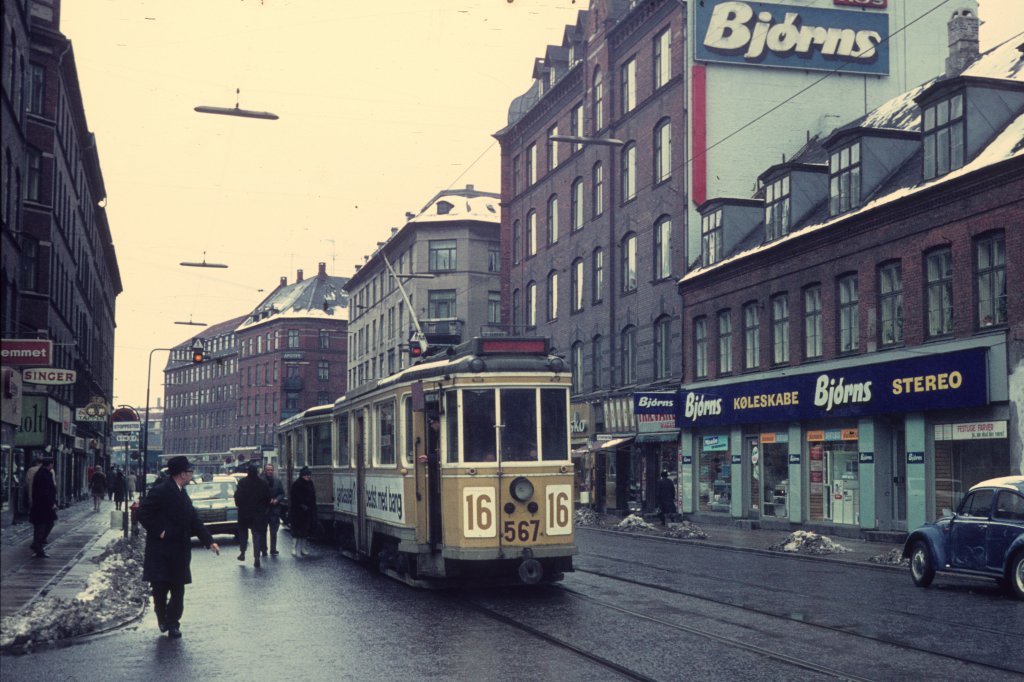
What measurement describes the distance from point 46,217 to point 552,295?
70.8 ft

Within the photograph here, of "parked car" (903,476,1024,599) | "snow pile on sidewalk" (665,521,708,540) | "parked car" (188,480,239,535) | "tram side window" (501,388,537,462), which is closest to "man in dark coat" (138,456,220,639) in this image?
"tram side window" (501,388,537,462)

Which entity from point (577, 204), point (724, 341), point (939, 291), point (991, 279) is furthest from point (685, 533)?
point (577, 204)

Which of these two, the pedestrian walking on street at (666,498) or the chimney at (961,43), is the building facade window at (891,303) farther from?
the pedestrian walking on street at (666,498)

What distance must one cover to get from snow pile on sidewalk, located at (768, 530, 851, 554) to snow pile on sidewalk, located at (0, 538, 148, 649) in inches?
A: 506

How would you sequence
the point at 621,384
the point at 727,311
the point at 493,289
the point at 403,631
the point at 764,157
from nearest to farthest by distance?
1. the point at 403,631
2. the point at 727,311
3. the point at 764,157
4. the point at 621,384
5. the point at 493,289

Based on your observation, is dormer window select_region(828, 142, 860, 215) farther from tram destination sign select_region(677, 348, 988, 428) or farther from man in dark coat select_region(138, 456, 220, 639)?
man in dark coat select_region(138, 456, 220, 639)

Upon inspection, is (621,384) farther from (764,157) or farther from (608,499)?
(764,157)

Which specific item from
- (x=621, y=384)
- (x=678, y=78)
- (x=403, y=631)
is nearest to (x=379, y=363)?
(x=621, y=384)

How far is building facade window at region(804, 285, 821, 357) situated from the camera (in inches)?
1238

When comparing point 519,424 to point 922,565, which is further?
point 922,565

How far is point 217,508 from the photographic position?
2759 centimetres

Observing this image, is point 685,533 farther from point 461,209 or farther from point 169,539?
point 461,209

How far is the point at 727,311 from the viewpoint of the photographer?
119 feet

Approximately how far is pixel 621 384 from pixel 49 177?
2001 centimetres
